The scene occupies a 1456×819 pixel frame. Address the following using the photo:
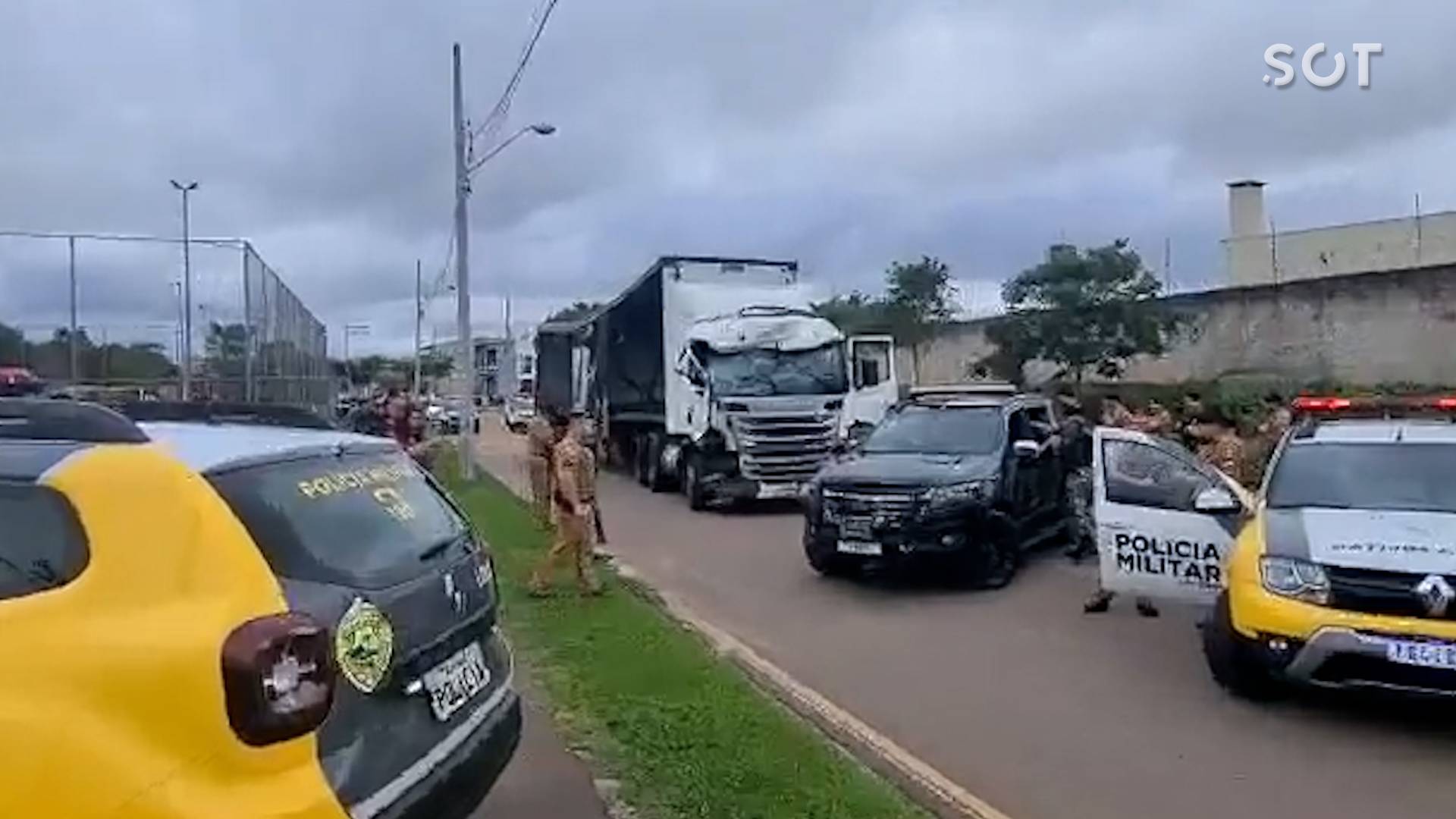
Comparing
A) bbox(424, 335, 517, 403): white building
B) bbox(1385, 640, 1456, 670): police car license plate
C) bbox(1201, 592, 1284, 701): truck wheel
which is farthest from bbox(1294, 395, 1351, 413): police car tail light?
bbox(424, 335, 517, 403): white building

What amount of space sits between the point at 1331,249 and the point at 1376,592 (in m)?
31.2

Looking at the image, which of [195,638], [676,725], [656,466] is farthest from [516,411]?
[195,638]

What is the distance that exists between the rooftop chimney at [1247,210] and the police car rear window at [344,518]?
117 feet

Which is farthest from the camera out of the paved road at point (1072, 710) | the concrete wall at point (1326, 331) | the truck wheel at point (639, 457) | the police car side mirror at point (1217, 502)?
the truck wheel at point (639, 457)

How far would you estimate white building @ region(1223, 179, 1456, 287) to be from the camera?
114 ft

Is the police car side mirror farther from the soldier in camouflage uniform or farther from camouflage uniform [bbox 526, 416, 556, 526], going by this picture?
camouflage uniform [bbox 526, 416, 556, 526]

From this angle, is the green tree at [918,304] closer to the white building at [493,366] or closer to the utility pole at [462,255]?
the utility pole at [462,255]

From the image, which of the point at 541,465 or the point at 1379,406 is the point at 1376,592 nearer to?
the point at 1379,406

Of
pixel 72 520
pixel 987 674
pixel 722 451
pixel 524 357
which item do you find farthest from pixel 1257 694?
pixel 524 357

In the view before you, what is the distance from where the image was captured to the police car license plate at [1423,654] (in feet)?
24.6

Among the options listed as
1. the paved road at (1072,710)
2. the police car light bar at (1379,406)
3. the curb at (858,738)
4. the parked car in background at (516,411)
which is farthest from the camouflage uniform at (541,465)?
the parked car in background at (516,411)

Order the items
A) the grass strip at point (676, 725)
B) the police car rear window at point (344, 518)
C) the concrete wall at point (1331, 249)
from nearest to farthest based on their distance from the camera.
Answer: the police car rear window at point (344, 518)
the grass strip at point (676, 725)
the concrete wall at point (1331, 249)

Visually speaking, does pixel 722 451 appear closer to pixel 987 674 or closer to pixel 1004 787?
pixel 987 674

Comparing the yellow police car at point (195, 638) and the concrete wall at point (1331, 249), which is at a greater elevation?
the concrete wall at point (1331, 249)
